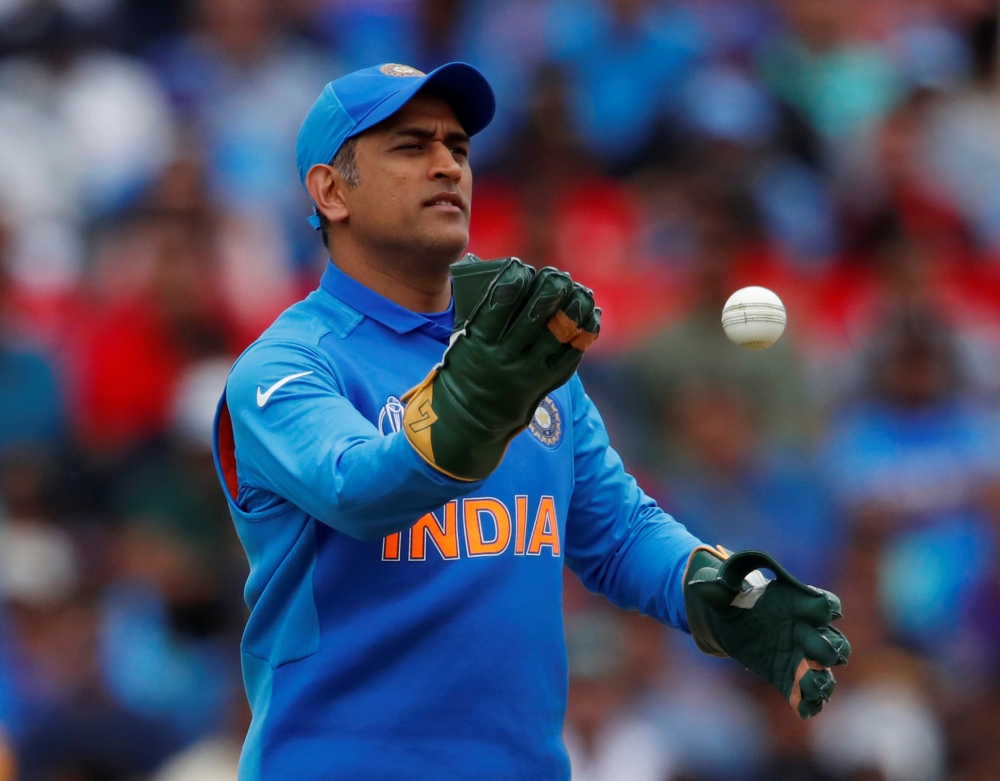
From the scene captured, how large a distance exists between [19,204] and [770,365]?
444 cm

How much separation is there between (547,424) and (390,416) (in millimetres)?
430

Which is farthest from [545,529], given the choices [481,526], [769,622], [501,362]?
[501,362]

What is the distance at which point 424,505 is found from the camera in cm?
297

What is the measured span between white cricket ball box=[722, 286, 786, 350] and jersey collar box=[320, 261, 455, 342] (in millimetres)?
683

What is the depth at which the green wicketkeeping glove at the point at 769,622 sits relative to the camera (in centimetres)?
335

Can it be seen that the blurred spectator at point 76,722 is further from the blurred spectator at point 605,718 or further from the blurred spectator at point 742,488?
the blurred spectator at point 742,488

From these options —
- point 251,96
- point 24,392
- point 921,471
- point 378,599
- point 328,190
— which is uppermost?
point 328,190

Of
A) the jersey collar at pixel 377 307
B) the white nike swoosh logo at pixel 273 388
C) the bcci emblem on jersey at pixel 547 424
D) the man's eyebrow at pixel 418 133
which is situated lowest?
the bcci emblem on jersey at pixel 547 424

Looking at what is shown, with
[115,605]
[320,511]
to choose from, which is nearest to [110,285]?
[115,605]

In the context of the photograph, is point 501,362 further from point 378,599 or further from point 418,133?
point 418,133

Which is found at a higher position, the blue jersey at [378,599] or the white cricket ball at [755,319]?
the white cricket ball at [755,319]

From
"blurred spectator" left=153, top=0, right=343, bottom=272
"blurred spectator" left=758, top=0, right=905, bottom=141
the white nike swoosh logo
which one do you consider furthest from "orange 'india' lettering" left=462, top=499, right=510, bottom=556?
"blurred spectator" left=758, top=0, right=905, bottom=141

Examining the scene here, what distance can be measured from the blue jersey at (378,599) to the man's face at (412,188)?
0.73 feet

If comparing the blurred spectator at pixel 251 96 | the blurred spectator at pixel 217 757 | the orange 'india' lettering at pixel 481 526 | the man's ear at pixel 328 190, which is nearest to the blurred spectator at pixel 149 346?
the blurred spectator at pixel 251 96
